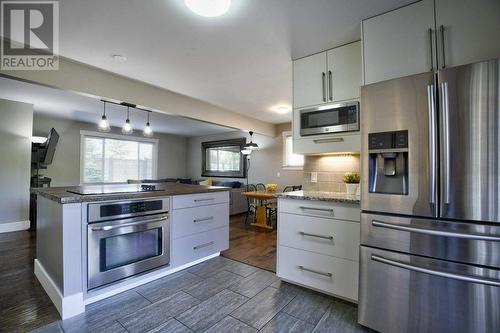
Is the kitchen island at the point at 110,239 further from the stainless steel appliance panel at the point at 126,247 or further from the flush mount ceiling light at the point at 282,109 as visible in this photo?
the flush mount ceiling light at the point at 282,109

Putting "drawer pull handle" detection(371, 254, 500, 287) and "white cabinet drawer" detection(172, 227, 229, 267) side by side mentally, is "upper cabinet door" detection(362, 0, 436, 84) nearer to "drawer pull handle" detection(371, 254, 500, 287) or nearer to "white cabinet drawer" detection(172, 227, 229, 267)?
"drawer pull handle" detection(371, 254, 500, 287)

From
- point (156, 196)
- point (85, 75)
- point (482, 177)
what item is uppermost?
point (85, 75)

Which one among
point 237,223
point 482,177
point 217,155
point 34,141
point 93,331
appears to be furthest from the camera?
point 217,155

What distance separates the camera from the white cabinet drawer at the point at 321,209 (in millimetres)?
1857

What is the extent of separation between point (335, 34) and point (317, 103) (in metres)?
0.61

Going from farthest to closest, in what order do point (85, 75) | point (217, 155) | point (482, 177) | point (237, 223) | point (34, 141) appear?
point (217, 155) → point (237, 223) → point (34, 141) → point (85, 75) → point (482, 177)

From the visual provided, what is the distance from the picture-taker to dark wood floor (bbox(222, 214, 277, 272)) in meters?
2.92

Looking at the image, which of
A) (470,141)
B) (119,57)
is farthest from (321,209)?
(119,57)

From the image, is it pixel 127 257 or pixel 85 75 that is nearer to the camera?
pixel 127 257

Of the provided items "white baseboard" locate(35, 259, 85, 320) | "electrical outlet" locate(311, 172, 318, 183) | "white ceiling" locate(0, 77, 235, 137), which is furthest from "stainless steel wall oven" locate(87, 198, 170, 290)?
"white ceiling" locate(0, 77, 235, 137)

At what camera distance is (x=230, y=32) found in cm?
205

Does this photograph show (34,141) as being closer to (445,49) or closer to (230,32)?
(230,32)

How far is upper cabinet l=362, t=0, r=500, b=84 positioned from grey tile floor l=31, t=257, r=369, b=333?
1861mm

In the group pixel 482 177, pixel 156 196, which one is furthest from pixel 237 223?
pixel 482 177
